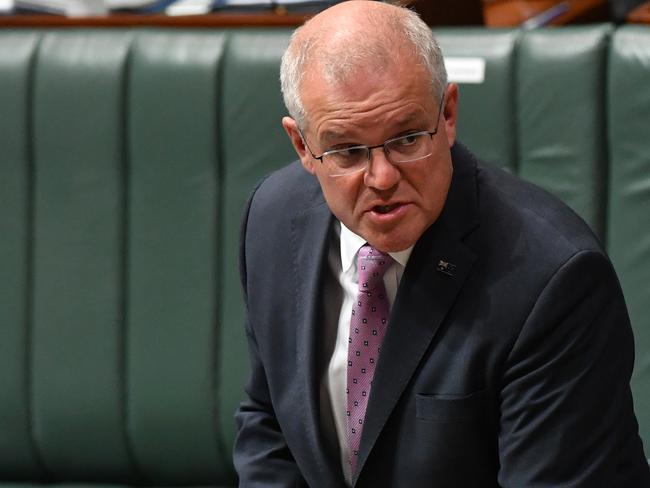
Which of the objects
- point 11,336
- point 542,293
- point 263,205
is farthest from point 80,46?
point 542,293

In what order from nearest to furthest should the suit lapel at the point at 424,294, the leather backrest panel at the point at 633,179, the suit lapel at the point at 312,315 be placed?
1. the suit lapel at the point at 424,294
2. the suit lapel at the point at 312,315
3. the leather backrest panel at the point at 633,179

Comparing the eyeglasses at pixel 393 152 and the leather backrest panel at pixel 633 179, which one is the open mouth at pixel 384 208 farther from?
the leather backrest panel at pixel 633 179

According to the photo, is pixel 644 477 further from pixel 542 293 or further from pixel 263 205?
pixel 263 205

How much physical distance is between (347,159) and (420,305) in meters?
0.21

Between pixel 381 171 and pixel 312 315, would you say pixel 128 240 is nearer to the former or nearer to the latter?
pixel 312 315

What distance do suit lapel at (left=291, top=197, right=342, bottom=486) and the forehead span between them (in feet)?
0.81

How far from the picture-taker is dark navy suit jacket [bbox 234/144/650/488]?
1360 mm

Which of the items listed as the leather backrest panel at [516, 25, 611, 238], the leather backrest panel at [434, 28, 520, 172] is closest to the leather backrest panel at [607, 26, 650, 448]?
the leather backrest panel at [516, 25, 611, 238]

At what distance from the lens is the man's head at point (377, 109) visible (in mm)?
1349

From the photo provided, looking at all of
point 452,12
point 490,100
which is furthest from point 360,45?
point 452,12

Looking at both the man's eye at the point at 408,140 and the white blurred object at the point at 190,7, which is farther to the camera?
the white blurred object at the point at 190,7

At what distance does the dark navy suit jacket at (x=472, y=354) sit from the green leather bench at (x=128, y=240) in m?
0.52

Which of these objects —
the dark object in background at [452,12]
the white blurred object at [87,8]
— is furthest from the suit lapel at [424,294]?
the white blurred object at [87,8]

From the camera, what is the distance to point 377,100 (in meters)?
1.34
